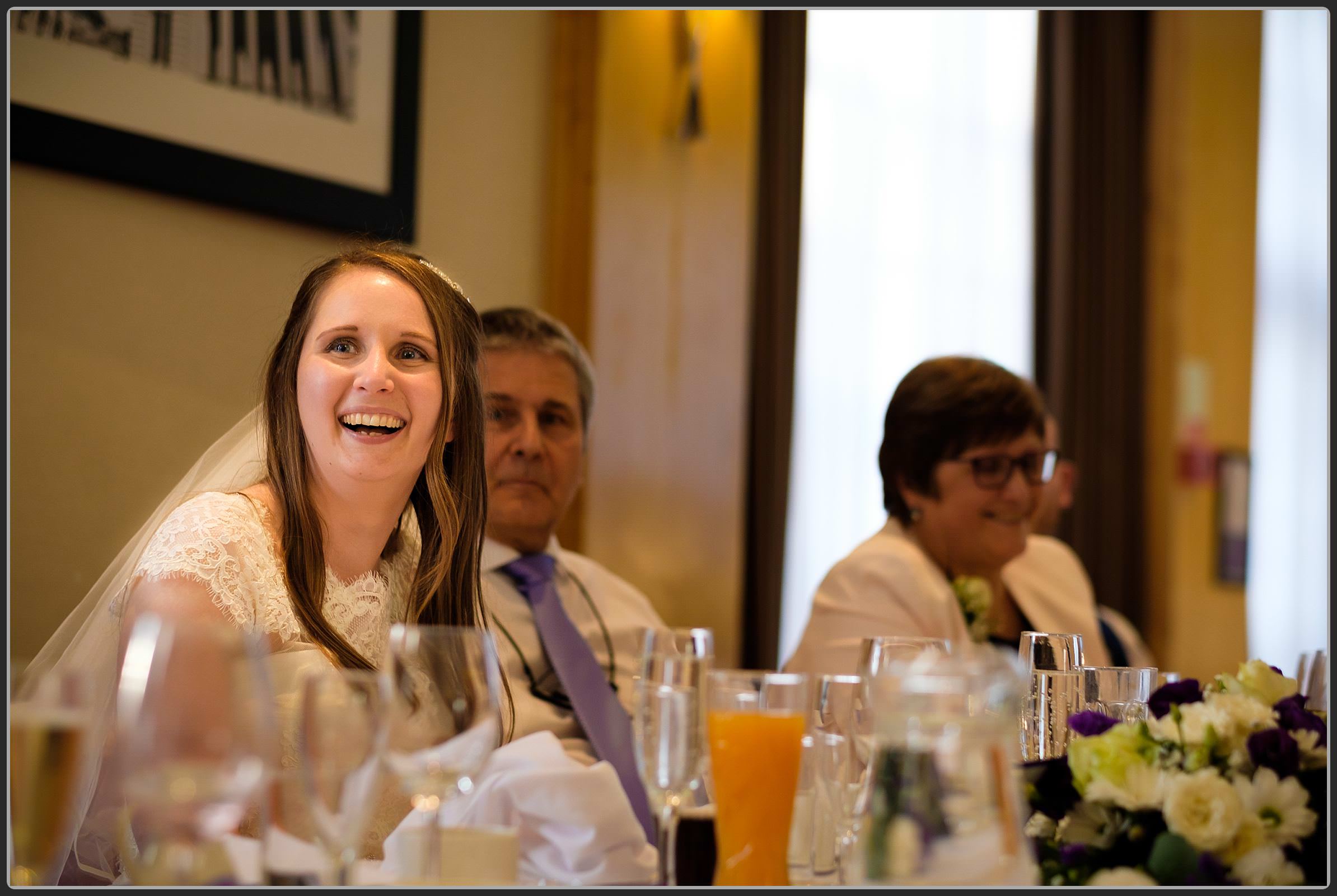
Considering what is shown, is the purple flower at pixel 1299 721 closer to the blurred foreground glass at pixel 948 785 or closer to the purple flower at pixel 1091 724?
the purple flower at pixel 1091 724

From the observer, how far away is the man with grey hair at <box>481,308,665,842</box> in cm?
231

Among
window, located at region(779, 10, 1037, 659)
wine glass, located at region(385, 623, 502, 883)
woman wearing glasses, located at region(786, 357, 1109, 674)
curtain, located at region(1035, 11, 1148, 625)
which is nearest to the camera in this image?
wine glass, located at region(385, 623, 502, 883)

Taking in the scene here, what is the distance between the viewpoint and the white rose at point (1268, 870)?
93 centimetres

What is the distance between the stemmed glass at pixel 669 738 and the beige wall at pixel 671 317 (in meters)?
2.48

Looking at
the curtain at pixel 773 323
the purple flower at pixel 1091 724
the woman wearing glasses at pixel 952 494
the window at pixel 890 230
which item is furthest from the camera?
the window at pixel 890 230

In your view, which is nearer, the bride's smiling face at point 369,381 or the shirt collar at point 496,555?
the bride's smiling face at point 369,381

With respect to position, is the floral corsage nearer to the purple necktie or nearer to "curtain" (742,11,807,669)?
the purple necktie

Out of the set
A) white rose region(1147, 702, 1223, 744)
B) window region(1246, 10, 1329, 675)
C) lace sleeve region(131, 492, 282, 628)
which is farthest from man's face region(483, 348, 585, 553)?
window region(1246, 10, 1329, 675)

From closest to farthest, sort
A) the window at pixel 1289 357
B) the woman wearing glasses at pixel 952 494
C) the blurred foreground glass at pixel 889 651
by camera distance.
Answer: the blurred foreground glass at pixel 889 651, the woman wearing glasses at pixel 952 494, the window at pixel 1289 357

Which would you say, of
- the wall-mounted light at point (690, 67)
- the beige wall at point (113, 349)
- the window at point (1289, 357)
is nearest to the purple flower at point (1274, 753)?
the beige wall at point (113, 349)

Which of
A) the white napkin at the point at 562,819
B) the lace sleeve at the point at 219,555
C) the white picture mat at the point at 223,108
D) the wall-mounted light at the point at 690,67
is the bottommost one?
the white napkin at the point at 562,819

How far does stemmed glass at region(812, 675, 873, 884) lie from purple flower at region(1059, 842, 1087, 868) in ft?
0.59

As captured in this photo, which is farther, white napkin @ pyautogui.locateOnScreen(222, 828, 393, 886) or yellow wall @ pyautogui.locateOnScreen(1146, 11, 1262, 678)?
yellow wall @ pyautogui.locateOnScreen(1146, 11, 1262, 678)

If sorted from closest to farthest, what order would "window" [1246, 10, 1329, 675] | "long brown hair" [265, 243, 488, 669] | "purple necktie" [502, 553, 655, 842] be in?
"long brown hair" [265, 243, 488, 669] < "purple necktie" [502, 553, 655, 842] < "window" [1246, 10, 1329, 675]
